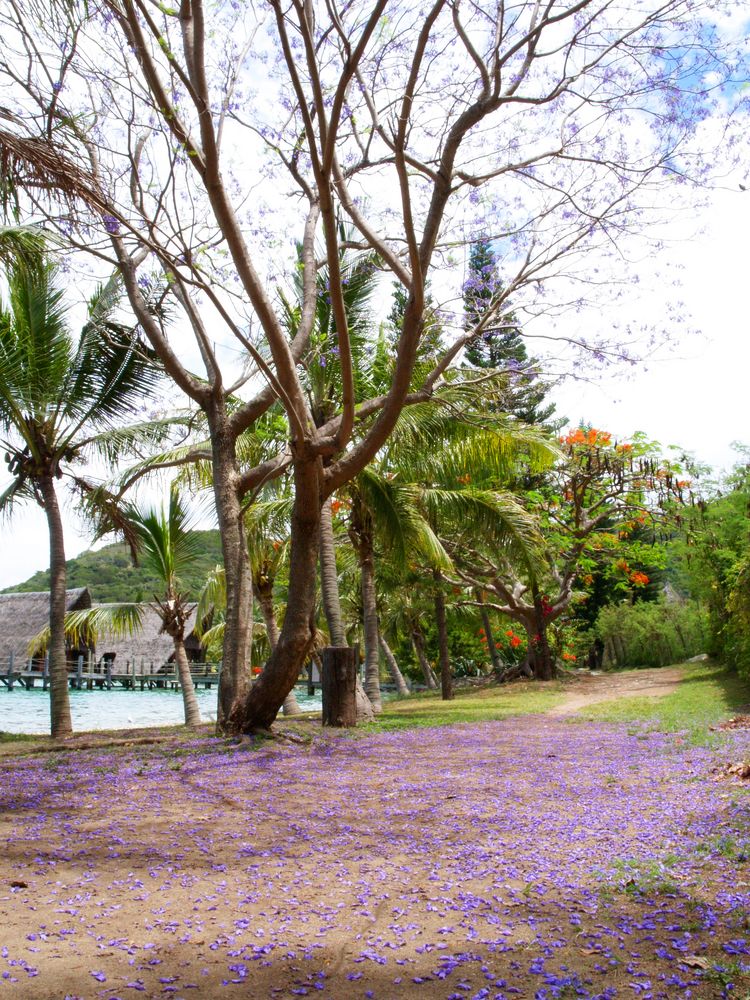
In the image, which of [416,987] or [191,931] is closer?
[416,987]

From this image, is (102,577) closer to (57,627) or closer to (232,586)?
(57,627)

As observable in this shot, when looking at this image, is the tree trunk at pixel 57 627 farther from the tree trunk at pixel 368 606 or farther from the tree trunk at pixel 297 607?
the tree trunk at pixel 368 606

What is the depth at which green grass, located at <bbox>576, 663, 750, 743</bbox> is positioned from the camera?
32.1 ft

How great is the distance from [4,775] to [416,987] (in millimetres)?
5106

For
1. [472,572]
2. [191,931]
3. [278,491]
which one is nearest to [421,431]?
[278,491]

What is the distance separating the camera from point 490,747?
28.6ft

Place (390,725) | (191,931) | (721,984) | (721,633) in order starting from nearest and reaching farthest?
1. (721,984)
2. (191,931)
3. (390,725)
4. (721,633)

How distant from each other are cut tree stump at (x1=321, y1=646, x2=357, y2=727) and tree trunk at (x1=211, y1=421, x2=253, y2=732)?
65.4 inches

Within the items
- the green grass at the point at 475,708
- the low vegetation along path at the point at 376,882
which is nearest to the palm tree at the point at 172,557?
the green grass at the point at 475,708

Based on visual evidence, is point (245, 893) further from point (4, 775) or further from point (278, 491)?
point (278, 491)

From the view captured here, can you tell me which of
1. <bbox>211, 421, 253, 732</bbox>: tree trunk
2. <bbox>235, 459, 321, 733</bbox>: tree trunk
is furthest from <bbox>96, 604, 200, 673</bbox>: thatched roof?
<bbox>235, 459, 321, 733</bbox>: tree trunk

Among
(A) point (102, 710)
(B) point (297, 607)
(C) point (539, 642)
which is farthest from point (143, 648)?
(B) point (297, 607)

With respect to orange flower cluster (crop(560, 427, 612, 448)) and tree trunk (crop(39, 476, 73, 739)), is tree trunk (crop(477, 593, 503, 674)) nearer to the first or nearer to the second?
orange flower cluster (crop(560, 427, 612, 448))

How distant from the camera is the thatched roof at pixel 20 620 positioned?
34.4 m
